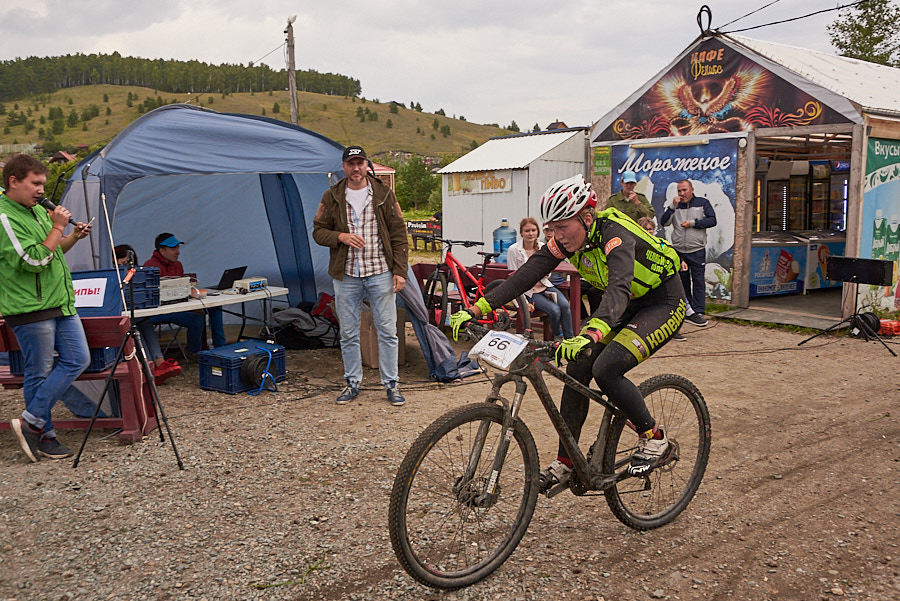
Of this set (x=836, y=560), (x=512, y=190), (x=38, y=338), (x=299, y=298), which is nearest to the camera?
(x=836, y=560)

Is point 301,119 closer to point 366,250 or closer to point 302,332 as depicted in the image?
point 302,332

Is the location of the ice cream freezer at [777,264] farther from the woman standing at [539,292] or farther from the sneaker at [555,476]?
the sneaker at [555,476]

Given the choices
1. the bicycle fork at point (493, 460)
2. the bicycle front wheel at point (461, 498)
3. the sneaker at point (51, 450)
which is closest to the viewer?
the bicycle front wheel at point (461, 498)

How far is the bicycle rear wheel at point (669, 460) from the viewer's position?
11.8 feet

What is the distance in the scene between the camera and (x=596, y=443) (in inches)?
139

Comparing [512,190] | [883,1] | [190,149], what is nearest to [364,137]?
[883,1]

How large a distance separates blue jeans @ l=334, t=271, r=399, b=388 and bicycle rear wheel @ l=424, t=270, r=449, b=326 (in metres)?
1.95

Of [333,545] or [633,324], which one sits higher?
[633,324]

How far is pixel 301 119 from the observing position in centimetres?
10875

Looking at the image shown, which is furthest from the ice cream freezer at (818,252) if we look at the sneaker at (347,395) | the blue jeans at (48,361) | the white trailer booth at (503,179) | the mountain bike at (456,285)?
the blue jeans at (48,361)

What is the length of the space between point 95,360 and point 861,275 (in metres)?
7.90

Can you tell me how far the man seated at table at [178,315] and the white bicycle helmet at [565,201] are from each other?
512cm

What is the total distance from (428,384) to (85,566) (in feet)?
12.2

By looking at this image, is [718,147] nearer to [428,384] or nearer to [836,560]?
[428,384]
